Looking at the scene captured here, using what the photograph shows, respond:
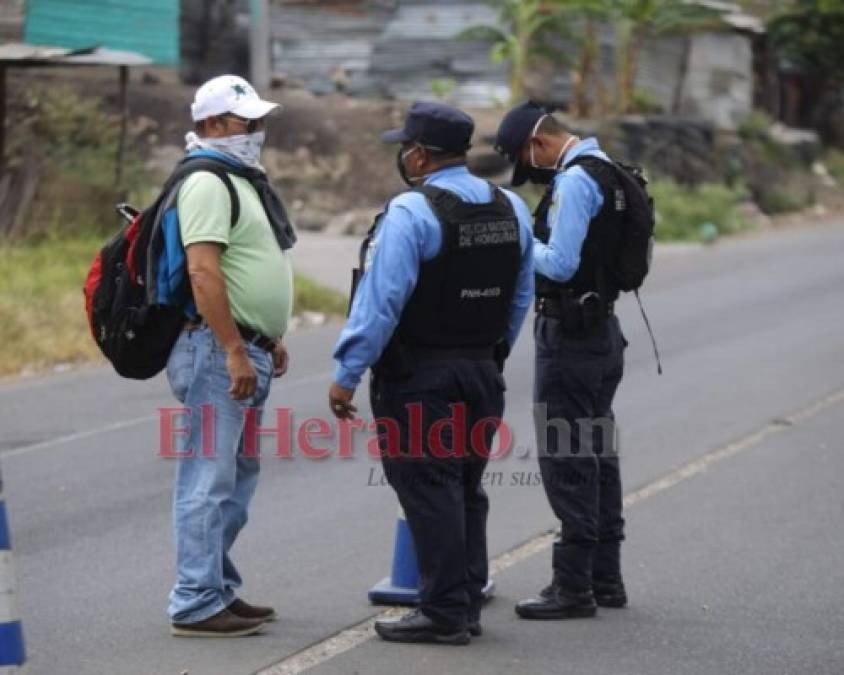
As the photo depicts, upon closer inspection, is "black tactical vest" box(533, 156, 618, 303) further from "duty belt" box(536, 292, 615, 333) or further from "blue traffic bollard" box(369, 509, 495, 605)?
"blue traffic bollard" box(369, 509, 495, 605)

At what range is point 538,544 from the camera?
7.57 meters

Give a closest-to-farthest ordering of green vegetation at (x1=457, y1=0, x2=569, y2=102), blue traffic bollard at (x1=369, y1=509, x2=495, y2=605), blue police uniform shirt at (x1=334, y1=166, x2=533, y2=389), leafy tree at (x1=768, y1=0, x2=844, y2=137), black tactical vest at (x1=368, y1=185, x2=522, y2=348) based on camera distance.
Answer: blue police uniform shirt at (x1=334, y1=166, x2=533, y2=389) → black tactical vest at (x1=368, y1=185, x2=522, y2=348) → blue traffic bollard at (x1=369, y1=509, x2=495, y2=605) → green vegetation at (x1=457, y1=0, x2=569, y2=102) → leafy tree at (x1=768, y1=0, x2=844, y2=137)

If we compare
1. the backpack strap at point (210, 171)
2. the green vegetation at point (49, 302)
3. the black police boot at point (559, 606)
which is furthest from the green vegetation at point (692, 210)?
the backpack strap at point (210, 171)

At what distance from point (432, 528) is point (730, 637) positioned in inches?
45.9

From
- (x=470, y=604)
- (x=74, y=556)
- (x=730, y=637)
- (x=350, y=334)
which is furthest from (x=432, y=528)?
(x=74, y=556)

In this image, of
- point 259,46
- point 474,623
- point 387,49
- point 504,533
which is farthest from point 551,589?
point 387,49

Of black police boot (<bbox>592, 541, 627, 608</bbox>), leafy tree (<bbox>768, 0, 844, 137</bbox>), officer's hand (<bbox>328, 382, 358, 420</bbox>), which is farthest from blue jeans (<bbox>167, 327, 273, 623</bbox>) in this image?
leafy tree (<bbox>768, 0, 844, 137</bbox>)

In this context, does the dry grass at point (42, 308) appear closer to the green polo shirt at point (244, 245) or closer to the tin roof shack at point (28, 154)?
the tin roof shack at point (28, 154)

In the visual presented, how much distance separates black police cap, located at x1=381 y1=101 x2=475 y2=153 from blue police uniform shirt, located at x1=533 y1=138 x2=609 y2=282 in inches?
19.4

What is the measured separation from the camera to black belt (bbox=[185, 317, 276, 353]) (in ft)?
19.3

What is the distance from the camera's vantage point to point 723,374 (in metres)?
12.8

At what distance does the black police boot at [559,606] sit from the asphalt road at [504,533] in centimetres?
5

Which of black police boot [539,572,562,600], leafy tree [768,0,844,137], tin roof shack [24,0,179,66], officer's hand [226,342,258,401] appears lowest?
black police boot [539,572,562,600]

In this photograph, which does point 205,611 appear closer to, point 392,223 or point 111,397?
point 392,223
